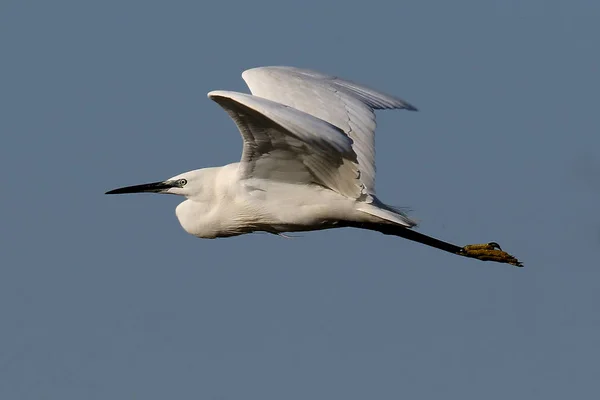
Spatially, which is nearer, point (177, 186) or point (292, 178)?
point (292, 178)

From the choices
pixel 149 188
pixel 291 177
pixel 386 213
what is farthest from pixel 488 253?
pixel 149 188

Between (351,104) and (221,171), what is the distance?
1.52 meters

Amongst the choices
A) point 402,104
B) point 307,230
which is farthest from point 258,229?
point 402,104

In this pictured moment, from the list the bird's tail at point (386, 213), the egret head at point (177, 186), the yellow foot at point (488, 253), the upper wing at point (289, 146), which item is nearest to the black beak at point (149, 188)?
the egret head at point (177, 186)

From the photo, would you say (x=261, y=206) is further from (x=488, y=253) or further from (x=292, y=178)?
(x=488, y=253)

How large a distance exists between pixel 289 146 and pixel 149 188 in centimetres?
232

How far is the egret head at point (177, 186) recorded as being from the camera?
39.9 ft

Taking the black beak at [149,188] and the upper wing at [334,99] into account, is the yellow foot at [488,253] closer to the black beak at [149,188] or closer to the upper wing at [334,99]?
the upper wing at [334,99]

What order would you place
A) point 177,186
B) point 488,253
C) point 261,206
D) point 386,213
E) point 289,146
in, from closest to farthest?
1. point 289,146
2. point 386,213
3. point 261,206
4. point 177,186
5. point 488,253

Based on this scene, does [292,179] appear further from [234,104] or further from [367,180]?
[234,104]

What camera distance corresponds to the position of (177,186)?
40.5 ft

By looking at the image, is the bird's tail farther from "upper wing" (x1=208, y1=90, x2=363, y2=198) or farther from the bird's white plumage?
"upper wing" (x1=208, y1=90, x2=363, y2=198)

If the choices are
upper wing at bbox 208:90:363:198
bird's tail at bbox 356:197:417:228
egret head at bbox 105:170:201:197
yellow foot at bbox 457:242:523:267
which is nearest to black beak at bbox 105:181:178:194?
egret head at bbox 105:170:201:197

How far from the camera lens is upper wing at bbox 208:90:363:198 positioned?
9336 mm
